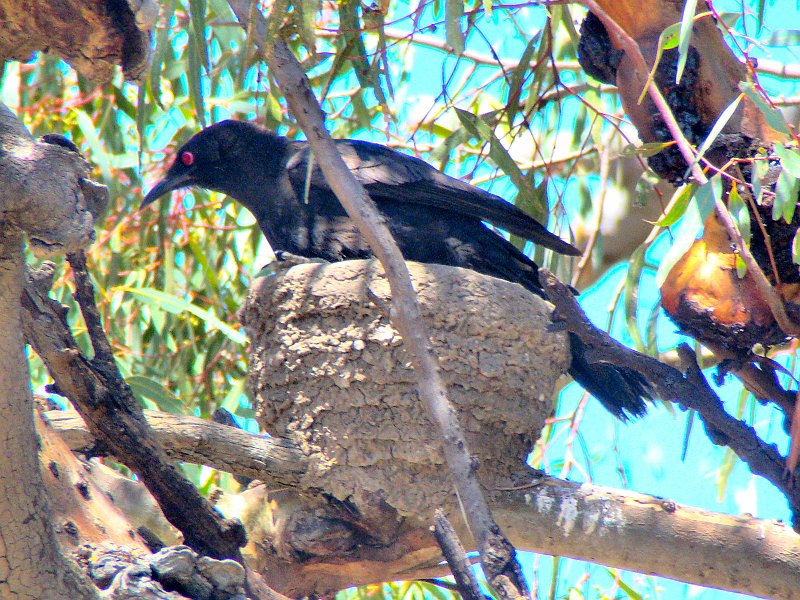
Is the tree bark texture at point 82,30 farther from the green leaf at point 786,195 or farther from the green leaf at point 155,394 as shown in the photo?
the green leaf at point 155,394

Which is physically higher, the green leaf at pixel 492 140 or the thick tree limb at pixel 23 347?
the green leaf at pixel 492 140

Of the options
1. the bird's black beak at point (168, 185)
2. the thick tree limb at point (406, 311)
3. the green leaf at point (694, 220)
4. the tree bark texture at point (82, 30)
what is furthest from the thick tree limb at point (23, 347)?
the bird's black beak at point (168, 185)

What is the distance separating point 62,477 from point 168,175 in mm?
→ 2460

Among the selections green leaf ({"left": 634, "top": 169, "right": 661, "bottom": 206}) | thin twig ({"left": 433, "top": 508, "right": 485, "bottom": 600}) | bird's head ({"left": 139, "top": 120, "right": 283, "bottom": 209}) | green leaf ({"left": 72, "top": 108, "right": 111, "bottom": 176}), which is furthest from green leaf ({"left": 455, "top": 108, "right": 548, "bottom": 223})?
thin twig ({"left": 433, "top": 508, "right": 485, "bottom": 600})

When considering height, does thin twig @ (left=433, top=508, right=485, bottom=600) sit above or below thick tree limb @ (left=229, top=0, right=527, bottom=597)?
below

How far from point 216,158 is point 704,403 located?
2560 mm

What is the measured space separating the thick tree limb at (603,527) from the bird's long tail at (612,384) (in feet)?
2.00

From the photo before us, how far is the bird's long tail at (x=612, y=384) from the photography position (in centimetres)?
341

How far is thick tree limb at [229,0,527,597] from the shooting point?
1.71m

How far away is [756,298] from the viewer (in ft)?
8.04

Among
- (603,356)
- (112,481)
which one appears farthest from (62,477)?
(603,356)

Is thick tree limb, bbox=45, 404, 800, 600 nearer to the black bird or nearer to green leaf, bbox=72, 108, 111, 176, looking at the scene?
the black bird

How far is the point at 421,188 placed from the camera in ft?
12.4

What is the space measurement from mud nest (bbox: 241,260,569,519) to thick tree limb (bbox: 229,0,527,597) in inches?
34.6
